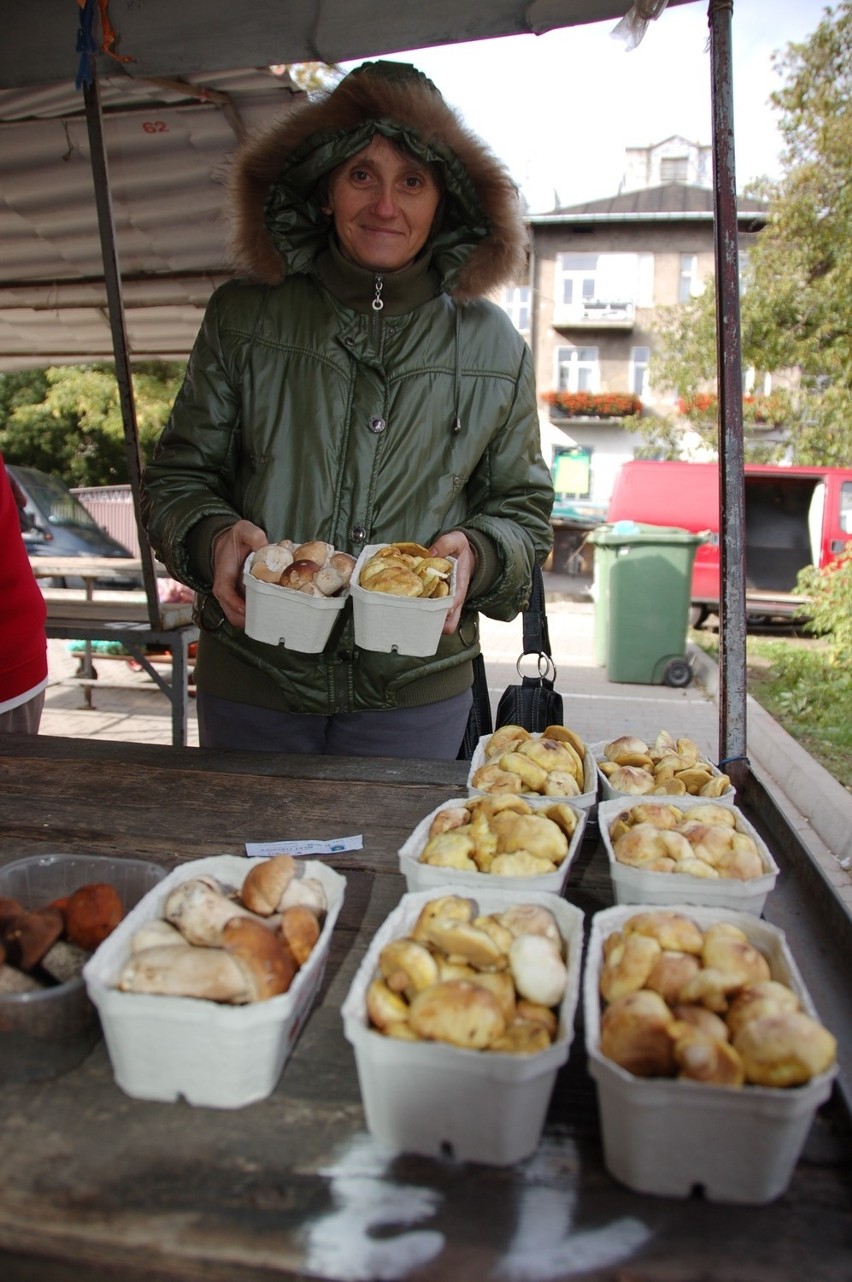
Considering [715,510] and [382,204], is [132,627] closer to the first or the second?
[382,204]

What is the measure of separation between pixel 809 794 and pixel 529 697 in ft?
11.5

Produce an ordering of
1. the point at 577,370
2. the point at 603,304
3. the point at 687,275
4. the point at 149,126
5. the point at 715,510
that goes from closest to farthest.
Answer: the point at 149,126
the point at 715,510
the point at 687,275
the point at 603,304
the point at 577,370

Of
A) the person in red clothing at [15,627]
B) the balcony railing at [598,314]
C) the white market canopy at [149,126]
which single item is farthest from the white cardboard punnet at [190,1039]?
the balcony railing at [598,314]

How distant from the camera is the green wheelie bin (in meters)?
8.23

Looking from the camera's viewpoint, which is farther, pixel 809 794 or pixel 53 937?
pixel 809 794

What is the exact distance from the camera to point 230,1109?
1004 millimetres

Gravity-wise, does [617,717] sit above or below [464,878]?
below

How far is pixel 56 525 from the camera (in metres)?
11.2

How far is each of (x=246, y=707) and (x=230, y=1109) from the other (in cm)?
140

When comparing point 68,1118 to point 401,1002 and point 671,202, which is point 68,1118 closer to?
point 401,1002

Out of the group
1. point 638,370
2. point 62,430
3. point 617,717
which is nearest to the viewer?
point 617,717

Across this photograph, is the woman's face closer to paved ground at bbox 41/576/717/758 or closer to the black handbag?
the black handbag

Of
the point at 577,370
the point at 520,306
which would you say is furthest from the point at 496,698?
the point at 520,306

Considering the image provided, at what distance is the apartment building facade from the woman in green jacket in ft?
84.7
